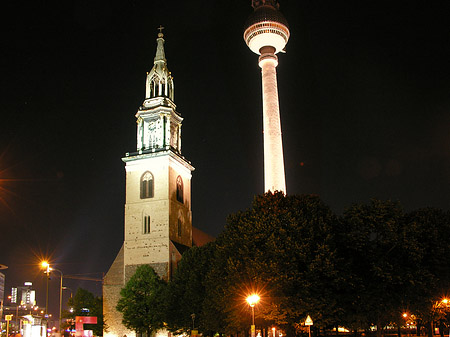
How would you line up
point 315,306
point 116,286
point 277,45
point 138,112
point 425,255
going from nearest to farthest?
1. point 315,306
2. point 425,255
3. point 116,286
4. point 138,112
5. point 277,45

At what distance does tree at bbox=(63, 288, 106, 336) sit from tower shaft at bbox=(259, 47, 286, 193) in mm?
30671

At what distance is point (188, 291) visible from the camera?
182 feet

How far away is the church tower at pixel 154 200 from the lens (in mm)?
70000

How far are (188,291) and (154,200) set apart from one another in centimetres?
2015

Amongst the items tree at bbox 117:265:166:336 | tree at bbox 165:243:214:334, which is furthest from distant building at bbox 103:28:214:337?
tree at bbox 165:243:214:334

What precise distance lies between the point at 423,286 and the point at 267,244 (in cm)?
1172

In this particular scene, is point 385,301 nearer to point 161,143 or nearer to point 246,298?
point 246,298

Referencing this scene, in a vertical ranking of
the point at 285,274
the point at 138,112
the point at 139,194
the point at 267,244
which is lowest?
the point at 285,274

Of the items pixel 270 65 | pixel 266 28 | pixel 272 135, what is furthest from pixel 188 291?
pixel 266 28

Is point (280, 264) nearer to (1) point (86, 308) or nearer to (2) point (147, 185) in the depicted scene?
(2) point (147, 185)

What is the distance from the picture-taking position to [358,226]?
39281 mm

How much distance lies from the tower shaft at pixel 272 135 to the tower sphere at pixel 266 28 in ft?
15.8

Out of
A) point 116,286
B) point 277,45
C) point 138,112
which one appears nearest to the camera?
point 116,286

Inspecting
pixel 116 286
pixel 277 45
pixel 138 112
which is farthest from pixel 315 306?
pixel 277 45
